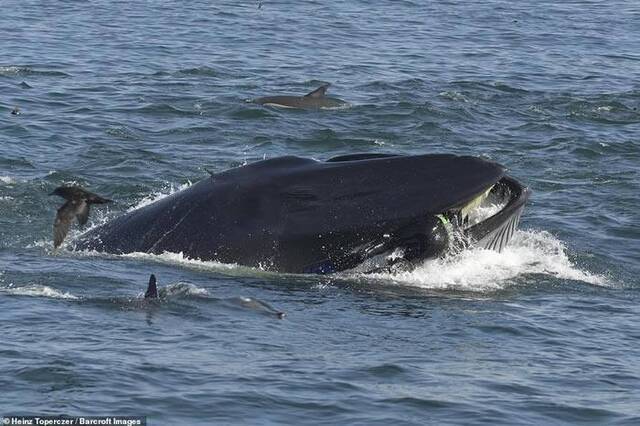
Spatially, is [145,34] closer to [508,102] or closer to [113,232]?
[508,102]

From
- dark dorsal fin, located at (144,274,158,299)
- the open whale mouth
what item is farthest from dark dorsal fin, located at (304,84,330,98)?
dark dorsal fin, located at (144,274,158,299)

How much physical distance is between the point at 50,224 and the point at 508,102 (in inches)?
530

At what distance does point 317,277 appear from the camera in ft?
47.7

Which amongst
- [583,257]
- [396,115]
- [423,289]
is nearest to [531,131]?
[396,115]

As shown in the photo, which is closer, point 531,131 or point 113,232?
point 113,232

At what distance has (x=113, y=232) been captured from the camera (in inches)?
603

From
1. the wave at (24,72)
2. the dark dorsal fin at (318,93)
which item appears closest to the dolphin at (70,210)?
the dark dorsal fin at (318,93)

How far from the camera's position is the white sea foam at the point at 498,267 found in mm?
14828

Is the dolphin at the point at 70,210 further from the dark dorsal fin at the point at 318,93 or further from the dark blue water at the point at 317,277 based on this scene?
the dark dorsal fin at the point at 318,93

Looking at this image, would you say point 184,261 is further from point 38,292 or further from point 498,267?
point 498,267

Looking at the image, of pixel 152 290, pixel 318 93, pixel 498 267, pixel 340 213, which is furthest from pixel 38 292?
pixel 318 93

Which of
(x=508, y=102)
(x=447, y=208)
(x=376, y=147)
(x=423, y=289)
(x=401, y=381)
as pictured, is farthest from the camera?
(x=508, y=102)

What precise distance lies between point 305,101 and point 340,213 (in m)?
14.4

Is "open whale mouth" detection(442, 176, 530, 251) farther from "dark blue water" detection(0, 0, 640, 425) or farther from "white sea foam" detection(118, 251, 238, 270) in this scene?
"white sea foam" detection(118, 251, 238, 270)
